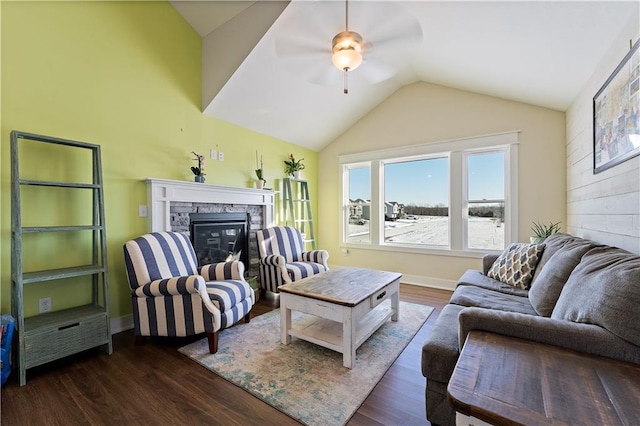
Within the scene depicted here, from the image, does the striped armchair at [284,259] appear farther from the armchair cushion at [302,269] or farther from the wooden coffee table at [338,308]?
the wooden coffee table at [338,308]

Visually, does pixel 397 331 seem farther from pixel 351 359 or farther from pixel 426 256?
pixel 426 256

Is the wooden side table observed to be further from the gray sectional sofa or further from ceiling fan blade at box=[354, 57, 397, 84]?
ceiling fan blade at box=[354, 57, 397, 84]

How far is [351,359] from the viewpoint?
6.54 feet

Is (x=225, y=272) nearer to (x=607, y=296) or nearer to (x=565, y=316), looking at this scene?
(x=565, y=316)

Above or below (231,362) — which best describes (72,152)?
above

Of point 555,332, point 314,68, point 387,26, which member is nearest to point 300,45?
point 314,68

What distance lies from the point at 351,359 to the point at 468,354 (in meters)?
1.16

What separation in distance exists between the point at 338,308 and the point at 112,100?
114 inches

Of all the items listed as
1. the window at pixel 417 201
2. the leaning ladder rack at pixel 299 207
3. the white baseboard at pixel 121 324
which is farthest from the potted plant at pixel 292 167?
the white baseboard at pixel 121 324

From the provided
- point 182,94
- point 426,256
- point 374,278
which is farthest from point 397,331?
point 182,94

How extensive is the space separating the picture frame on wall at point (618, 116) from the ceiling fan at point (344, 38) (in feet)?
4.25

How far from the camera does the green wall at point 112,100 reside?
214cm

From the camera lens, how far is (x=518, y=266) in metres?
2.47

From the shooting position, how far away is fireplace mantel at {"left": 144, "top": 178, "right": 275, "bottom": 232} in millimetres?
2850
